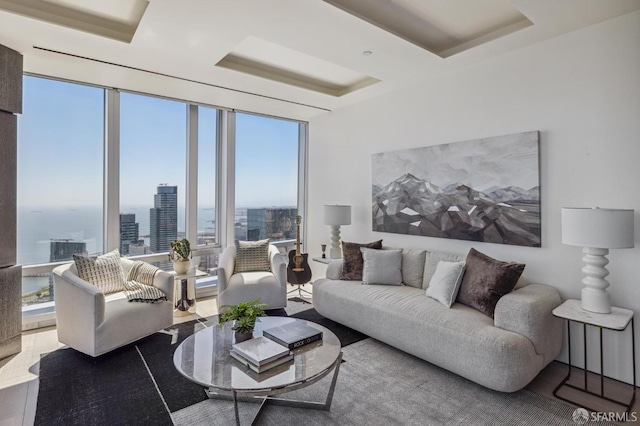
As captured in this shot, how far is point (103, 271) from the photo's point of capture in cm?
329

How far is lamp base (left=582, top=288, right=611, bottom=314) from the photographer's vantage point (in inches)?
94.6

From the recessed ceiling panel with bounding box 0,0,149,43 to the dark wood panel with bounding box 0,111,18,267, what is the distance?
100 cm

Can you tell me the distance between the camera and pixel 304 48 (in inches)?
121

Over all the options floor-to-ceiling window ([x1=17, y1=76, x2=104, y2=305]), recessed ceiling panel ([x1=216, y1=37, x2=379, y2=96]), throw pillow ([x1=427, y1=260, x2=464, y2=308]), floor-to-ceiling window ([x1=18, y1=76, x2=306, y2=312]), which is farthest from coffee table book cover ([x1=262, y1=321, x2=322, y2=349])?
floor-to-ceiling window ([x1=17, y1=76, x2=104, y2=305])

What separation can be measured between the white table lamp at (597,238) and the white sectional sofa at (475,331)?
289mm

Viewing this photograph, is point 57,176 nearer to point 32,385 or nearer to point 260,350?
point 32,385

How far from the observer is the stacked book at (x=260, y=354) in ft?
6.40

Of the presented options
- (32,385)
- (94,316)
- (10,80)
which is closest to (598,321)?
(94,316)

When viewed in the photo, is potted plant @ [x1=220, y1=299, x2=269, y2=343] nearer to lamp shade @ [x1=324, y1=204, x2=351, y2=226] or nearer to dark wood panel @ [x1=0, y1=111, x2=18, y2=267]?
dark wood panel @ [x1=0, y1=111, x2=18, y2=267]

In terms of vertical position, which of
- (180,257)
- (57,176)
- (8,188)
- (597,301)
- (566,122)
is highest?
(566,122)

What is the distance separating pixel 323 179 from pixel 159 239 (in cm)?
253

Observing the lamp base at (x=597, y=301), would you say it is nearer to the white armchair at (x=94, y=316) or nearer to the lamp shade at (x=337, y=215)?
the lamp shade at (x=337, y=215)

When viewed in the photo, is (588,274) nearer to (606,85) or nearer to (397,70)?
(606,85)

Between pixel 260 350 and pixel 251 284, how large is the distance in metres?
1.89
